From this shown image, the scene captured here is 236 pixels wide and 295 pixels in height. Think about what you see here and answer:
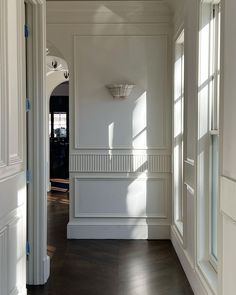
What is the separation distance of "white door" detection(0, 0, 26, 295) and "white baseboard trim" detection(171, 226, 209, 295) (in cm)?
136

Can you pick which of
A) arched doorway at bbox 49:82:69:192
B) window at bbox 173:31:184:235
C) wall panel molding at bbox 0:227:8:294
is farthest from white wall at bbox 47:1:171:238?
arched doorway at bbox 49:82:69:192

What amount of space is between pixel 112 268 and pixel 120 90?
2.16 m

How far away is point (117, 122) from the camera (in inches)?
185

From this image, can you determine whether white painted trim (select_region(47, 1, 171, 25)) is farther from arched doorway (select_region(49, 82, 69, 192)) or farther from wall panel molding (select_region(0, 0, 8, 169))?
arched doorway (select_region(49, 82, 69, 192))

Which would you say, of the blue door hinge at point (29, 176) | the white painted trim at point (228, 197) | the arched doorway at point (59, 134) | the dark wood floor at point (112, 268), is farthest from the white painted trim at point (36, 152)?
the arched doorway at point (59, 134)

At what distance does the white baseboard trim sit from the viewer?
2.79m

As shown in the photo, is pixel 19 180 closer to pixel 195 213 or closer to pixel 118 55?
pixel 195 213

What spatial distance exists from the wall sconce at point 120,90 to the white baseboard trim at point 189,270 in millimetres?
1823

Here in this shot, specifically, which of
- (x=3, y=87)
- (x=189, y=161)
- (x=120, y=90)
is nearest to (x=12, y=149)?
(x=3, y=87)

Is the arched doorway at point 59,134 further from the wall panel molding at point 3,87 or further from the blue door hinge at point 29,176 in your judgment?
the wall panel molding at point 3,87

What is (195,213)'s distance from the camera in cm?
299

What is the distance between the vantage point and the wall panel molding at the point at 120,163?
4.71 m

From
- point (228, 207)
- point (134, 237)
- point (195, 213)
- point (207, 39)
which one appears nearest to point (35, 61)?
point (207, 39)

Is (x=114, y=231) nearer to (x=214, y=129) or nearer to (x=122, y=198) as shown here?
(x=122, y=198)
